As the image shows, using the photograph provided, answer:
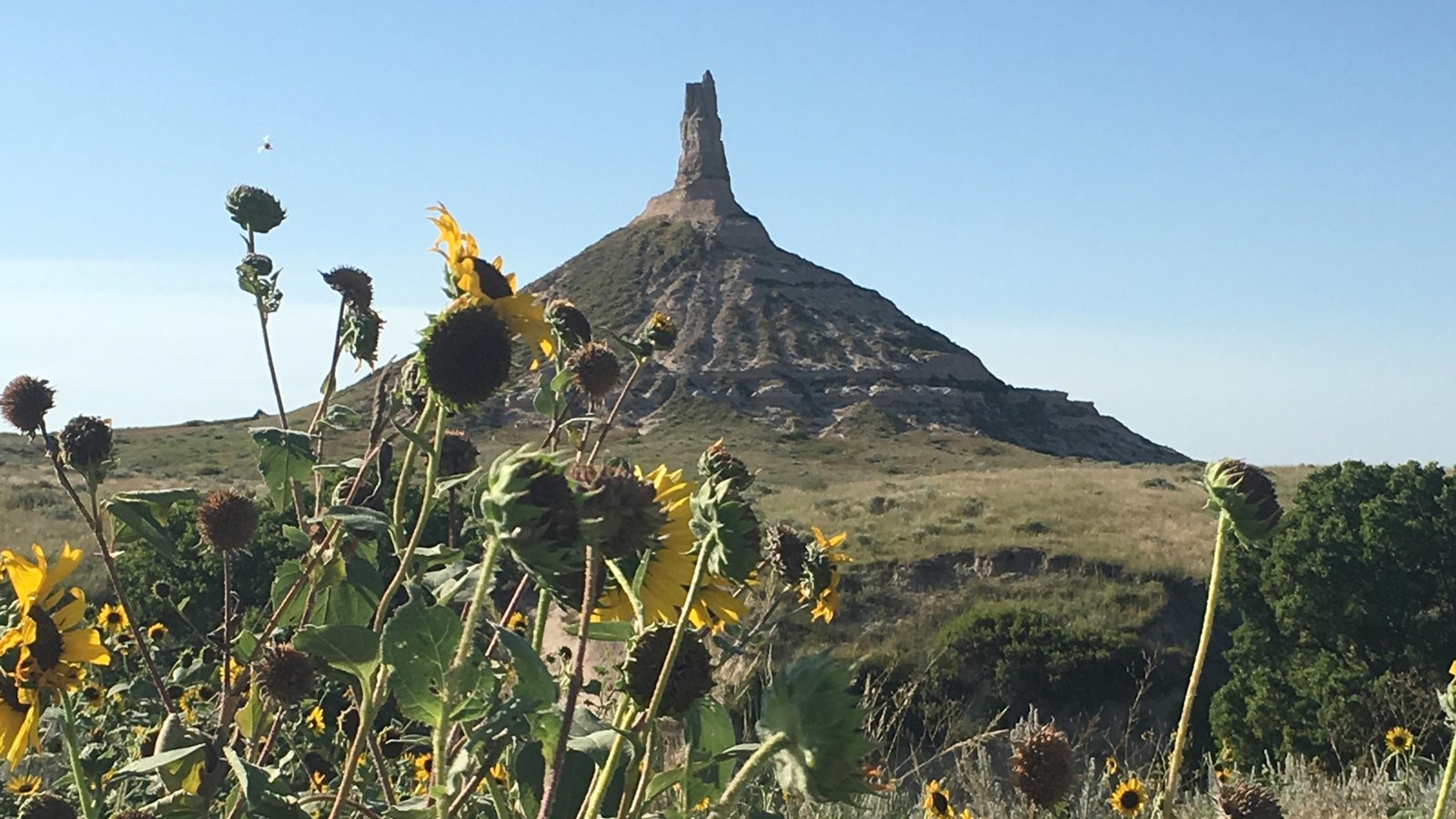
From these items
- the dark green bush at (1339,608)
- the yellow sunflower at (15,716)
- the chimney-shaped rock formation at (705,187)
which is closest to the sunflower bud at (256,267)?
the yellow sunflower at (15,716)

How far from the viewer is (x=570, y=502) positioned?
113 centimetres

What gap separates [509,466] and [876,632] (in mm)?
25028

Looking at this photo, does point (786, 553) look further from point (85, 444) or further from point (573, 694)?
point (85, 444)

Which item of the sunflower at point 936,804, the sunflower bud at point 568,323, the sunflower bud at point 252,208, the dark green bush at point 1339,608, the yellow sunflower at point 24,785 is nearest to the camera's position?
the sunflower bud at point 568,323

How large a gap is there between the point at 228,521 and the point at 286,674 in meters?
0.50

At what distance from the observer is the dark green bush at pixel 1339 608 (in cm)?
1501

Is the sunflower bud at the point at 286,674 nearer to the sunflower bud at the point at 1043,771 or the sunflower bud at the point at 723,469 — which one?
the sunflower bud at the point at 723,469

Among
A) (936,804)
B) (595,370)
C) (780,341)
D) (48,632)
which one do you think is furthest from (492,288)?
(780,341)

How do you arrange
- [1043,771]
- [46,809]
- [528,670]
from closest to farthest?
[528,670]
[46,809]
[1043,771]

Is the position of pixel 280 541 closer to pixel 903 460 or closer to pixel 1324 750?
pixel 1324 750

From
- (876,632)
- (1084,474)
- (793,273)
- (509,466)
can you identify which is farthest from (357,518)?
(793,273)

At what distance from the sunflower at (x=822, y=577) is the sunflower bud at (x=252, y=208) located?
59.6 inches

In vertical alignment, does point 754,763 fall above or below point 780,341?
below

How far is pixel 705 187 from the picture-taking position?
113m
